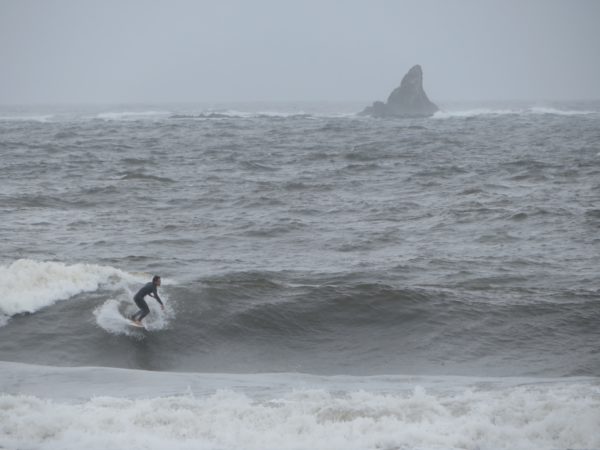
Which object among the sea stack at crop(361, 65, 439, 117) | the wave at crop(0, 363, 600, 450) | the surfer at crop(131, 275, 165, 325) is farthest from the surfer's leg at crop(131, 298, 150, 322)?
the sea stack at crop(361, 65, 439, 117)

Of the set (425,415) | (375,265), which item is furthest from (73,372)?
(375,265)

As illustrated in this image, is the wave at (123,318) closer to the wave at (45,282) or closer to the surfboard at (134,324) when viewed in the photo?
the surfboard at (134,324)

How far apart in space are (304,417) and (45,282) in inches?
422

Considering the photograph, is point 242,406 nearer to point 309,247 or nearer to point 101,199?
point 309,247

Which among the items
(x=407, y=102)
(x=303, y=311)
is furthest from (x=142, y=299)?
(x=407, y=102)

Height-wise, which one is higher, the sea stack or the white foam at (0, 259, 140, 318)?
the sea stack

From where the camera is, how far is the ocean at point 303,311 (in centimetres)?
1091

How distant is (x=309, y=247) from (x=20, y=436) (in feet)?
48.5

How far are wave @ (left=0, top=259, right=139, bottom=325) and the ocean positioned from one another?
0.05 metres

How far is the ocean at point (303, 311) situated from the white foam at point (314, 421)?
0.11ft

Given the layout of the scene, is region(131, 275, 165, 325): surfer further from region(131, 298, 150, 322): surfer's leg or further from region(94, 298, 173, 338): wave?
region(94, 298, 173, 338): wave

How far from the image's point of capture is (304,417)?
1106 centimetres

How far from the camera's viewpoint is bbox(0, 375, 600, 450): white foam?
1031 centimetres

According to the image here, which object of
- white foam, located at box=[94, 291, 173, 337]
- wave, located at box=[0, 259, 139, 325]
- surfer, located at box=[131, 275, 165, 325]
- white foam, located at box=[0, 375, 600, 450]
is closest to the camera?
white foam, located at box=[0, 375, 600, 450]
